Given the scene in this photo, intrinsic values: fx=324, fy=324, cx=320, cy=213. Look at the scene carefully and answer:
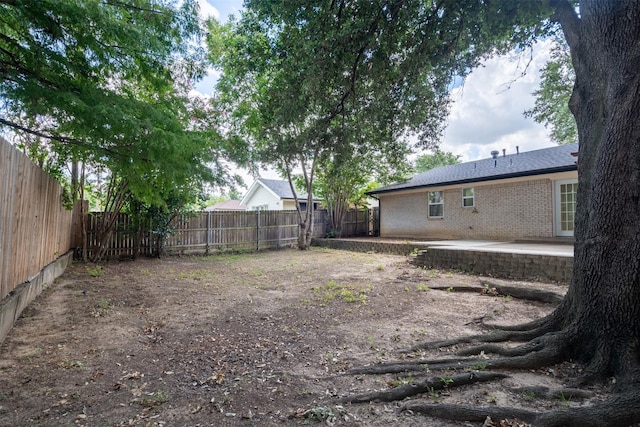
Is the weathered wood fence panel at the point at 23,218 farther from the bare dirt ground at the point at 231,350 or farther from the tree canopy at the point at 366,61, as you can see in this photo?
the tree canopy at the point at 366,61

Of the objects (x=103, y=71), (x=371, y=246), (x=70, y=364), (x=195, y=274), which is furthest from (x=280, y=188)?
(x=70, y=364)

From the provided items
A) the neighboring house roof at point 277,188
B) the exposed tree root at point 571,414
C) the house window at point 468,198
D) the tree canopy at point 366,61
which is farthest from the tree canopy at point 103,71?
the neighboring house roof at point 277,188

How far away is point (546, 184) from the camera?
1154 cm

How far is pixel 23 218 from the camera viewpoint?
4629 mm

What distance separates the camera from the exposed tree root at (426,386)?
253 cm

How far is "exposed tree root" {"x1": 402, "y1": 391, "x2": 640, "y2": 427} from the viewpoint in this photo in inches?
76.4

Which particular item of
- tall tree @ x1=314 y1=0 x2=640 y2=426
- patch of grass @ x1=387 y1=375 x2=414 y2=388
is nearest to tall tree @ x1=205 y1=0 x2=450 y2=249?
tall tree @ x1=314 y1=0 x2=640 y2=426

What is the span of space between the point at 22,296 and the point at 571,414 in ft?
20.2

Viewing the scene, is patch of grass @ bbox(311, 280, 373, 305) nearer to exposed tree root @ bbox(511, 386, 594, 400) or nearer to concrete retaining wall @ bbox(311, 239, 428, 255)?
exposed tree root @ bbox(511, 386, 594, 400)

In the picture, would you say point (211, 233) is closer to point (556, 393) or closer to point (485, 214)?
point (485, 214)

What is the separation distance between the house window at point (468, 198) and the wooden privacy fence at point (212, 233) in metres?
7.53

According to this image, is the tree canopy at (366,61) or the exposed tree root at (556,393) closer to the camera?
the exposed tree root at (556,393)

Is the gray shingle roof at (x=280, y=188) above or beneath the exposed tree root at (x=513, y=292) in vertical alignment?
above

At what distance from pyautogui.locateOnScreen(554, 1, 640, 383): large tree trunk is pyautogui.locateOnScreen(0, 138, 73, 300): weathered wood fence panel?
5.93 m
